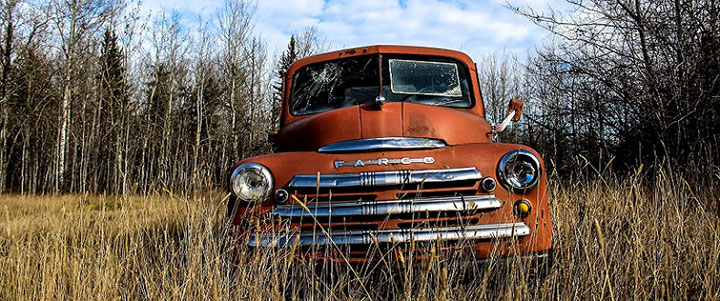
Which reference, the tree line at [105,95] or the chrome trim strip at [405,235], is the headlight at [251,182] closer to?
the chrome trim strip at [405,235]

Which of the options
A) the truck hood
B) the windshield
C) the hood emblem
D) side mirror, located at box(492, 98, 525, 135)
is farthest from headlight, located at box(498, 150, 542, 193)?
the windshield

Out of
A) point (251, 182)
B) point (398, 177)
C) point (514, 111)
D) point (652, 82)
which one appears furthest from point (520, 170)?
point (652, 82)

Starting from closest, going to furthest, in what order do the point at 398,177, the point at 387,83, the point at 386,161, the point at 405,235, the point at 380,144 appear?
the point at 405,235, the point at 398,177, the point at 386,161, the point at 380,144, the point at 387,83

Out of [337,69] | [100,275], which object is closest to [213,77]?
[337,69]

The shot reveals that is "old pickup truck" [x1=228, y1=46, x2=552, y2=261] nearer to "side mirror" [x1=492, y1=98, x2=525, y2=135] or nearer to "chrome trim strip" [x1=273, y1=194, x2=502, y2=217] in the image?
"chrome trim strip" [x1=273, y1=194, x2=502, y2=217]

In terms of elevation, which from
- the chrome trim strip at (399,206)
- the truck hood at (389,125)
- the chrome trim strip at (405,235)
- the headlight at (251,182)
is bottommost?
the chrome trim strip at (405,235)

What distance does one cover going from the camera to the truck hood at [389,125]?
288 centimetres

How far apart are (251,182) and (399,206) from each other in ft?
2.87

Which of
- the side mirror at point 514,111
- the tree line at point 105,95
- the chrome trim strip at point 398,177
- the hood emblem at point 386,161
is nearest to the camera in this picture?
the chrome trim strip at point 398,177

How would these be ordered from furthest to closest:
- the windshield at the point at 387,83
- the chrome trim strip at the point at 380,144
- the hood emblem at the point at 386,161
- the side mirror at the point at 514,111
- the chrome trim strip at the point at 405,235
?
the windshield at the point at 387,83 < the side mirror at the point at 514,111 < the chrome trim strip at the point at 380,144 < the hood emblem at the point at 386,161 < the chrome trim strip at the point at 405,235

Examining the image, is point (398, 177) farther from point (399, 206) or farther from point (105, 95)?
point (105, 95)

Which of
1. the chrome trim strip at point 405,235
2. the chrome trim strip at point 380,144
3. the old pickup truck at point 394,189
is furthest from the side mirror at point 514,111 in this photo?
the chrome trim strip at point 405,235

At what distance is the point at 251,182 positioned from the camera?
262 centimetres

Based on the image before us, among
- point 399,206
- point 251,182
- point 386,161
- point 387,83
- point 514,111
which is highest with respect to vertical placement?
point 387,83
